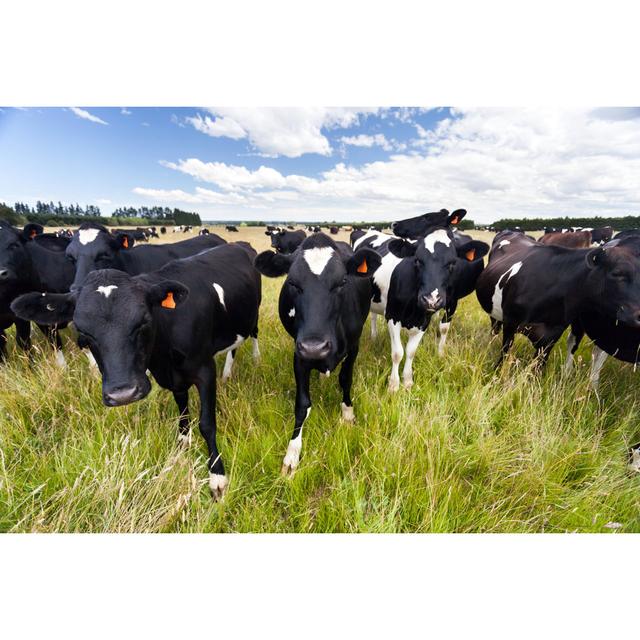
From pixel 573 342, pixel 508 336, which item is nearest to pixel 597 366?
pixel 573 342

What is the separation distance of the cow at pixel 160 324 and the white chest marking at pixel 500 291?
3721 millimetres

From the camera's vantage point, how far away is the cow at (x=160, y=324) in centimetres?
195

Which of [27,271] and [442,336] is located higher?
[27,271]

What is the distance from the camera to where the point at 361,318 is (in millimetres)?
3414

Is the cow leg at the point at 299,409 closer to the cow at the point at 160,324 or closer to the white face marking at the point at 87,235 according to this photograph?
the cow at the point at 160,324

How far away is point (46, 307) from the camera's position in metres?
2.13

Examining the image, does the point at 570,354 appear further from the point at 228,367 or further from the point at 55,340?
the point at 55,340

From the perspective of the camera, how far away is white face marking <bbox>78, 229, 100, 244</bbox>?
4.41 metres

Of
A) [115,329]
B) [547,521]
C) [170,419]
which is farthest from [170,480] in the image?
[547,521]

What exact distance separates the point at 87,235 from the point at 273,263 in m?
3.40

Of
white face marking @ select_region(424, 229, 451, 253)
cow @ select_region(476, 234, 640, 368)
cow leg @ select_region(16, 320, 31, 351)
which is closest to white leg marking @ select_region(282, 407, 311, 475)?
white face marking @ select_region(424, 229, 451, 253)

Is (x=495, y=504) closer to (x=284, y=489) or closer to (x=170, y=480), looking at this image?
(x=284, y=489)

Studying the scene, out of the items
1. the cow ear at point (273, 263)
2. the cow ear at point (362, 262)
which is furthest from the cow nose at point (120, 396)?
the cow ear at point (362, 262)

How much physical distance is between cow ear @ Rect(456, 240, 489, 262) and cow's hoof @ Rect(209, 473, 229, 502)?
12.5ft
